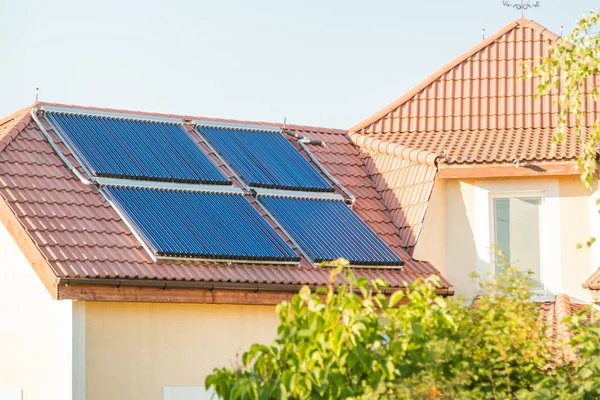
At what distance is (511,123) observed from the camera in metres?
23.3

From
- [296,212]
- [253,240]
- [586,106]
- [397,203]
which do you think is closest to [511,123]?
[586,106]

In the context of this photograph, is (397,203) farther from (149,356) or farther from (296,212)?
(149,356)

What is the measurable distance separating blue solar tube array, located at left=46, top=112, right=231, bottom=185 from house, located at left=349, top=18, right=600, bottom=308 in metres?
3.73

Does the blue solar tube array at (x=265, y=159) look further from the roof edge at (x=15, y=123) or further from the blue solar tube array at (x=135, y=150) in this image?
the roof edge at (x=15, y=123)

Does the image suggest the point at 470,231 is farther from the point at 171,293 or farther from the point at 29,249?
the point at 29,249

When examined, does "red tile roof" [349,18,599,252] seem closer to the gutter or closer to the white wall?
the gutter

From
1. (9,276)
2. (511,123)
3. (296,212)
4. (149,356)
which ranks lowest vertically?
(149,356)

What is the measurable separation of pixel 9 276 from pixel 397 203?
7774 mm

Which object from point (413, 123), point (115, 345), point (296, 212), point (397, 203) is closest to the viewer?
point (115, 345)

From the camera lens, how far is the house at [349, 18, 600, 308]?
68.8 feet

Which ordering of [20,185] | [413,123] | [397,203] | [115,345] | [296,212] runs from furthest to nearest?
[413,123]
[397,203]
[296,212]
[20,185]
[115,345]

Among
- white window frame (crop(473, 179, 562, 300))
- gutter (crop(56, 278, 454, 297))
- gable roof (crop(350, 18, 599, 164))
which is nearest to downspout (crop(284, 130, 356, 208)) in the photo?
gable roof (crop(350, 18, 599, 164))

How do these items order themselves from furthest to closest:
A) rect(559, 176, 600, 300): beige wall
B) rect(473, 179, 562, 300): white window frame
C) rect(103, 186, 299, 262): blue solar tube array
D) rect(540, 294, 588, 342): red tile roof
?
rect(473, 179, 562, 300): white window frame → rect(559, 176, 600, 300): beige wall → rect(540, 294, 588, 342): red tile roof → rect(103, 186, 299, 262): blue solar tube array

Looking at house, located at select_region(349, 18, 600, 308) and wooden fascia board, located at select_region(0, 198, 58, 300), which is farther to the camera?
house, located at select_region(349, 18, 600, 308)
